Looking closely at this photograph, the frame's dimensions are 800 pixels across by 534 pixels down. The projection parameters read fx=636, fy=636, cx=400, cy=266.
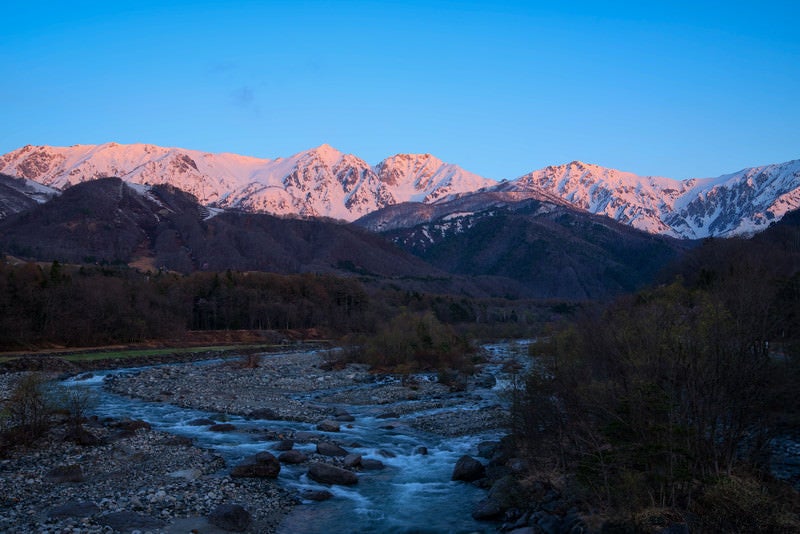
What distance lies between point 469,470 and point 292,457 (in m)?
6.12

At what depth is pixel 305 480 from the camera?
66.1 feet

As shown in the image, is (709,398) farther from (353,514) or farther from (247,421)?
(247,421)

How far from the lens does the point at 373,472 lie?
21953mm

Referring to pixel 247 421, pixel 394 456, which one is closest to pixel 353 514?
pixel 394 456

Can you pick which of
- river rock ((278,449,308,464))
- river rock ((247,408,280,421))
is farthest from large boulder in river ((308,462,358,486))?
river rock ((247,408,280,421))

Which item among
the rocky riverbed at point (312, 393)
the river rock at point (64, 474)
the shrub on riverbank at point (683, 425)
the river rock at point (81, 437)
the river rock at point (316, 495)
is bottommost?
the rocky riverbed at point (312, 393)

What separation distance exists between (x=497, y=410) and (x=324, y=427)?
9022 millimetres

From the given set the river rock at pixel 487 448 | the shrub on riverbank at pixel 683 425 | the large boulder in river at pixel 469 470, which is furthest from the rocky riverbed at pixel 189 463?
the shrub on riverbank at pixel 683 425

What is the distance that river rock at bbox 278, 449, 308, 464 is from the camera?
21938mm

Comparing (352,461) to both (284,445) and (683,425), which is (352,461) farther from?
(683,425)

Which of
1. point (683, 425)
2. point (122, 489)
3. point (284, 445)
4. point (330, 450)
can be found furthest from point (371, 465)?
point (683, 425)

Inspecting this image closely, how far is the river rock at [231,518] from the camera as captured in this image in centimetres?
1533

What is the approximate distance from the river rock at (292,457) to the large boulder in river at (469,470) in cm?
529

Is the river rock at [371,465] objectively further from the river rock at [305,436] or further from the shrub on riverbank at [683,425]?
the shrub on riverbank at [683,425]
